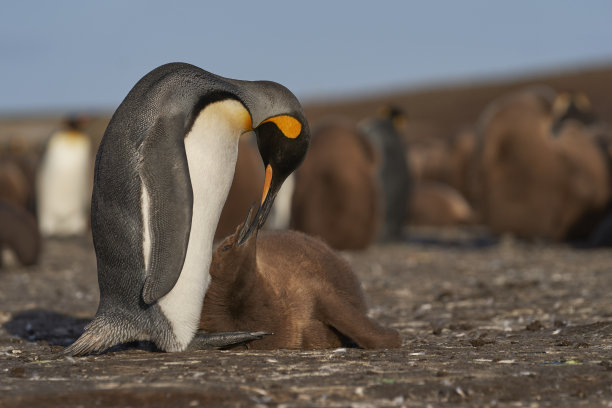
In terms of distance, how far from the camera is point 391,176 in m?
16.2

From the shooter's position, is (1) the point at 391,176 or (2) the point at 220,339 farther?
(1) the point at 391,176

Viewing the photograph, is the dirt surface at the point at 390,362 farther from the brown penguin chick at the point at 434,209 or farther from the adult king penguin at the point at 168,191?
the brown penguin chick at the point at 434,209

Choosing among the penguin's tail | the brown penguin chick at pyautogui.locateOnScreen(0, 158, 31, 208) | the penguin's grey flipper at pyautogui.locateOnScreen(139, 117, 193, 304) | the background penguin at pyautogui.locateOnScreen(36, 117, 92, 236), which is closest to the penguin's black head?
the penguin's grey flipper at pyautogui.locateOnScreen(139, 117, 193, 304)

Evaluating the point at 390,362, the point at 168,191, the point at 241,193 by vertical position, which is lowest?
the point at 390,362

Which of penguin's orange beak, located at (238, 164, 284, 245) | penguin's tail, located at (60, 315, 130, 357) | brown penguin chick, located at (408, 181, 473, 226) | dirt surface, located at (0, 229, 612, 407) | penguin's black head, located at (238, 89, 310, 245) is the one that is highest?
penguin's black head, located at (238, 89, 310, 245)

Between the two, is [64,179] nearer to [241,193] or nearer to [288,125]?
[241,193]

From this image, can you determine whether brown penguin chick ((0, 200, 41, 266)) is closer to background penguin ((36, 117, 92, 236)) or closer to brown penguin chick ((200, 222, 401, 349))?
background penguin ((36, 117, 92, 236))

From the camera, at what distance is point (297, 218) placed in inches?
511

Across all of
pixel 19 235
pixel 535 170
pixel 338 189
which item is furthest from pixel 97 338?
pixel 535 170

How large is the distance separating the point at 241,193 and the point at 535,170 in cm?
550

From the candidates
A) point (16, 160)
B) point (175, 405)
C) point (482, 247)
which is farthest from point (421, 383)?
point (16, 160)

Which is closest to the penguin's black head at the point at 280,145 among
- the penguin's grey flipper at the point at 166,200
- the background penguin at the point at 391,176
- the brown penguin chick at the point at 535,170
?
the penguin's grey flipper at the point at 166,200

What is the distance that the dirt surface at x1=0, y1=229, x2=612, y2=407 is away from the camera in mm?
3469

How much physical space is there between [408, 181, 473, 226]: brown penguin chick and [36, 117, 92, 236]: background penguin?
7.34 m
